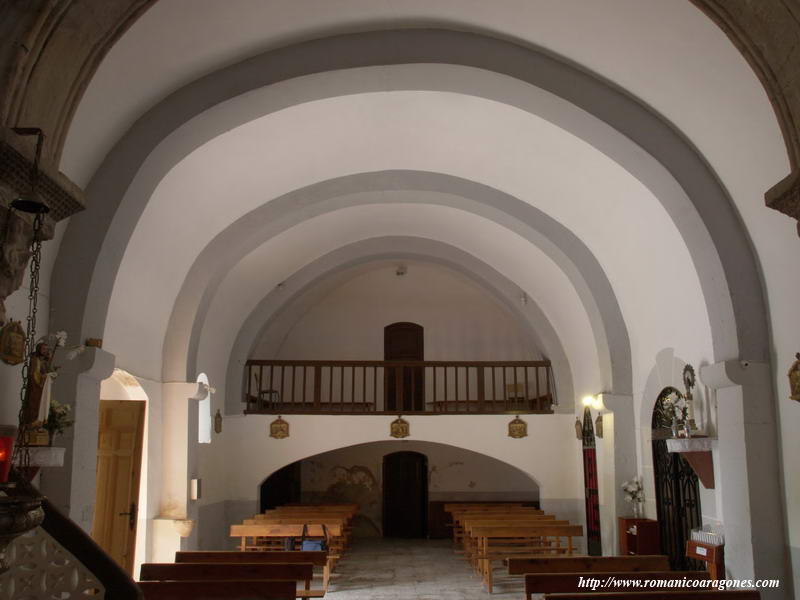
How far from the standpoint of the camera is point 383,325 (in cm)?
1847

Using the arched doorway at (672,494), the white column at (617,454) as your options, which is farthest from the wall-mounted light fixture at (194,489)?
the arched doorway at (672,494)

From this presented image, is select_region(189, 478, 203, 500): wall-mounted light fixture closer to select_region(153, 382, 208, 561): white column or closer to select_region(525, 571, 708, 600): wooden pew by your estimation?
select_region(153, 382, 208, 561): white column

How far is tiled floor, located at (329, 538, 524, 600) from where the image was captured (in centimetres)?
1012

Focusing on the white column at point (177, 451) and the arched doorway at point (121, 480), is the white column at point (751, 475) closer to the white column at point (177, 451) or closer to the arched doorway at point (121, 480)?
the arched doorway at point (121, 480)

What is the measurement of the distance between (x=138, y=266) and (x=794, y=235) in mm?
6949

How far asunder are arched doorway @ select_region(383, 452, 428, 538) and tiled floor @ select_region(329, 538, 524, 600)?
5.67 feet

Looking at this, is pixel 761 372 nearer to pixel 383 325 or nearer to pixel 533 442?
pixel 533 442

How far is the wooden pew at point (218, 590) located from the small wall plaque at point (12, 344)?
2132 millimetres

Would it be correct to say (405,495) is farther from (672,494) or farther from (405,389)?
(672,494)

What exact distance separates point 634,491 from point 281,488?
8.88 metres

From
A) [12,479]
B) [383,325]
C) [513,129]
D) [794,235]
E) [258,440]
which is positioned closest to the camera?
[12,479]

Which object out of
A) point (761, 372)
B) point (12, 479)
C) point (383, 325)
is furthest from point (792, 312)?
point (383, 325)

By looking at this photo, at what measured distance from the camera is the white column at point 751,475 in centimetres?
645

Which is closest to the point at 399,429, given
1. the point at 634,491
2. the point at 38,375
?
the point at 634,491
